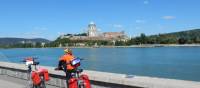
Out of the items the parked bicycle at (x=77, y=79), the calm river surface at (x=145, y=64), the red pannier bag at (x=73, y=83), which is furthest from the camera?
the calm river surface at (x=145, y=64)

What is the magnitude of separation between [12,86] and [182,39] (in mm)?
186389

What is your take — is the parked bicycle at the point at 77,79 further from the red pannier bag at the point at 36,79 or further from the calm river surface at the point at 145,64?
the calm river surface at the point at 145,64

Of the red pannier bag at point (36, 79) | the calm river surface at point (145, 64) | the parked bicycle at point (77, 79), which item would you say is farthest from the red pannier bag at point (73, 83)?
the calm river surface at point (145, 64)

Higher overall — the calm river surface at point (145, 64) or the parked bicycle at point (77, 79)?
the parked bicycle at point (77, 79)

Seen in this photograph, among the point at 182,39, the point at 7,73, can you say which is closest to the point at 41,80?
the point at 7,73

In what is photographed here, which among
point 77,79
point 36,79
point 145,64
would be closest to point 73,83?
point 77,79

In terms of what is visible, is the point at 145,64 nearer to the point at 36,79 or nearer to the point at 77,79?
the point at 36,79

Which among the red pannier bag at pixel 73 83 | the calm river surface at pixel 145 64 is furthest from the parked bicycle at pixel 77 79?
the calm river surface at pixel 145 64

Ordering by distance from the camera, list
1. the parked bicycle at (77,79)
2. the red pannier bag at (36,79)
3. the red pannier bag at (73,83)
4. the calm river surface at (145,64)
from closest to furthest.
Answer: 1. the parked bicycle at (77,79)
2. the red pannier bag at (73,83)
3. the red pannier bag at (36,79)
4. the calm river surface at (145,64)

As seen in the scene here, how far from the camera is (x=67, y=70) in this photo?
9.15m

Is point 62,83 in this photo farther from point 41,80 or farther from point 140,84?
point 140,84

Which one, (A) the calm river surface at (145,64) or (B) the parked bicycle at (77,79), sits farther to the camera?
(A) the calm river surface at (145,64)

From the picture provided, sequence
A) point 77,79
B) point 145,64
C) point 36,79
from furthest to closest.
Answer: point 145,64
point 36,79
point 77,79

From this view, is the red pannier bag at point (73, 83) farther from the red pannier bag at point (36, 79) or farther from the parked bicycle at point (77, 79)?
the red pannier bag at point (36, 79)
